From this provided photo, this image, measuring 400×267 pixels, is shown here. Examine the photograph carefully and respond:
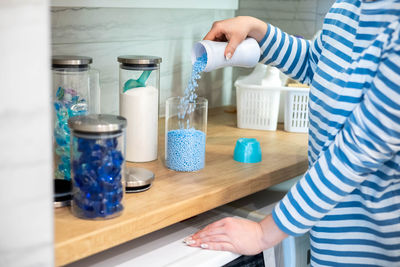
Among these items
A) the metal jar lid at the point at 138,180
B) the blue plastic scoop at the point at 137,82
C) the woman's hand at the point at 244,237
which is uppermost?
→ the blue plastic scoop at the point at 137,82

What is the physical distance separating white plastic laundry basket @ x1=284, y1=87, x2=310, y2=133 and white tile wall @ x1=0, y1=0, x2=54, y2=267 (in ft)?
3.65

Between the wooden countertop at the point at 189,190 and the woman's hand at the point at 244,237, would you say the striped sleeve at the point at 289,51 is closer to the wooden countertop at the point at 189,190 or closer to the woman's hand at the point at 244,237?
the wooden countertop at the point at 189,190

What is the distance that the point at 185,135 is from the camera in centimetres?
132

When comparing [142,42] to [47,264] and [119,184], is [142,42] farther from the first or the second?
[47,264]

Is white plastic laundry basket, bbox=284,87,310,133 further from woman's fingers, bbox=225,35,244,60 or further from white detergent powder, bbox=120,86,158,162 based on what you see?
white detergent powder, bbox=120,86,158,162

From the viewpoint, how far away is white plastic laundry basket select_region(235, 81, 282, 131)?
1.78m

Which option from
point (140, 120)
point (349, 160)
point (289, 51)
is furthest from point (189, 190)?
point (289, 51)

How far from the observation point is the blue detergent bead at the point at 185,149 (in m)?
1.32

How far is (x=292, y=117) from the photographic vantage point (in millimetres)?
1798

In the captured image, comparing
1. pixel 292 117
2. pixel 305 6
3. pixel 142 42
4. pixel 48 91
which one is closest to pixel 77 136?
pixel 48 91

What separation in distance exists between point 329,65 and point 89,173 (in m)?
0.56

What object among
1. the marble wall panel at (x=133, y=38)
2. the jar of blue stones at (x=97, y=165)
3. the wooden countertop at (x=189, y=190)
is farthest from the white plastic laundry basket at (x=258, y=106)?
the jar of blue stones at (x=97, y=165)

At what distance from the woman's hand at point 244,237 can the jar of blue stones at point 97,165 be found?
0.74ft

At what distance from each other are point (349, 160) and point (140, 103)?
1.84ft
